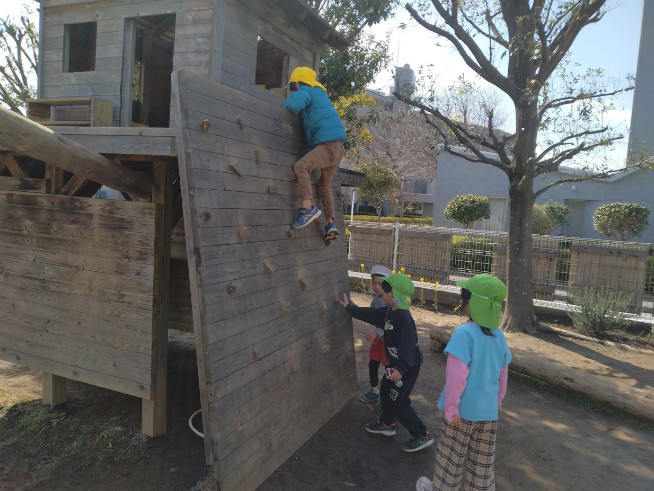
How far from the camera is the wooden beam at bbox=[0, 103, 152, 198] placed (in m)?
2.62

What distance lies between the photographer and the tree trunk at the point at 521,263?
846cm

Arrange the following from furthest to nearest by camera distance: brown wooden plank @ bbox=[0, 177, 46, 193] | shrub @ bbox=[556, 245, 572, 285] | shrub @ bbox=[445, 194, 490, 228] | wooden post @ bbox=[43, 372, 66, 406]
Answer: shrub @ bbox=[445, 194, 490, 228] → shrub @ bbox=[556, 245, 572, 285] → wooden post @ bbox=[43, 372, 66, 406] → brown wooden plank @ bbox=[0, 177, 46, 193]

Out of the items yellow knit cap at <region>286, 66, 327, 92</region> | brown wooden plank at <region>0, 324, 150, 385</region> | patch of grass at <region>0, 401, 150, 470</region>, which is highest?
yellow knit cap at <region>286, 66, 327, 92</region>

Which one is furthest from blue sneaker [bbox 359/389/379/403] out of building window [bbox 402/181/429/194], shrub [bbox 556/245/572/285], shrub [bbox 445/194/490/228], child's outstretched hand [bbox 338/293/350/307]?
building window [bbox 402/181/429/194]

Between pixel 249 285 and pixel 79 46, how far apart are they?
437 cm

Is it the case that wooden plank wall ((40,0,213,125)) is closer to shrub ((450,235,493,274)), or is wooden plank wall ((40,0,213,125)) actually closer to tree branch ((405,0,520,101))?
tree branch ((405,0,520,101))

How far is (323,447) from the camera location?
13.9ft

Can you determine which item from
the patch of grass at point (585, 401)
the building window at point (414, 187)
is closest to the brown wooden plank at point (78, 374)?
the patch of grass at point (585, 401)

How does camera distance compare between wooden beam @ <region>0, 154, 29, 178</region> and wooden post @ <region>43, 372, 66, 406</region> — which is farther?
wooden post @ <region>43, 372, 66, 406</region>

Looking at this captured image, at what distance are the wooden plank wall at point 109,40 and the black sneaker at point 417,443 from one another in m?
4.09

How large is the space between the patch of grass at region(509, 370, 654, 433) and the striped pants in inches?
119

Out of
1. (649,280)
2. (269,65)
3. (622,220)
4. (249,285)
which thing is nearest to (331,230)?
(249,285)

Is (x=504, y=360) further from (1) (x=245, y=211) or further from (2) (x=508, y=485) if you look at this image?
(1) (x=245, y=211)

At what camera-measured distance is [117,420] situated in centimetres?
473
